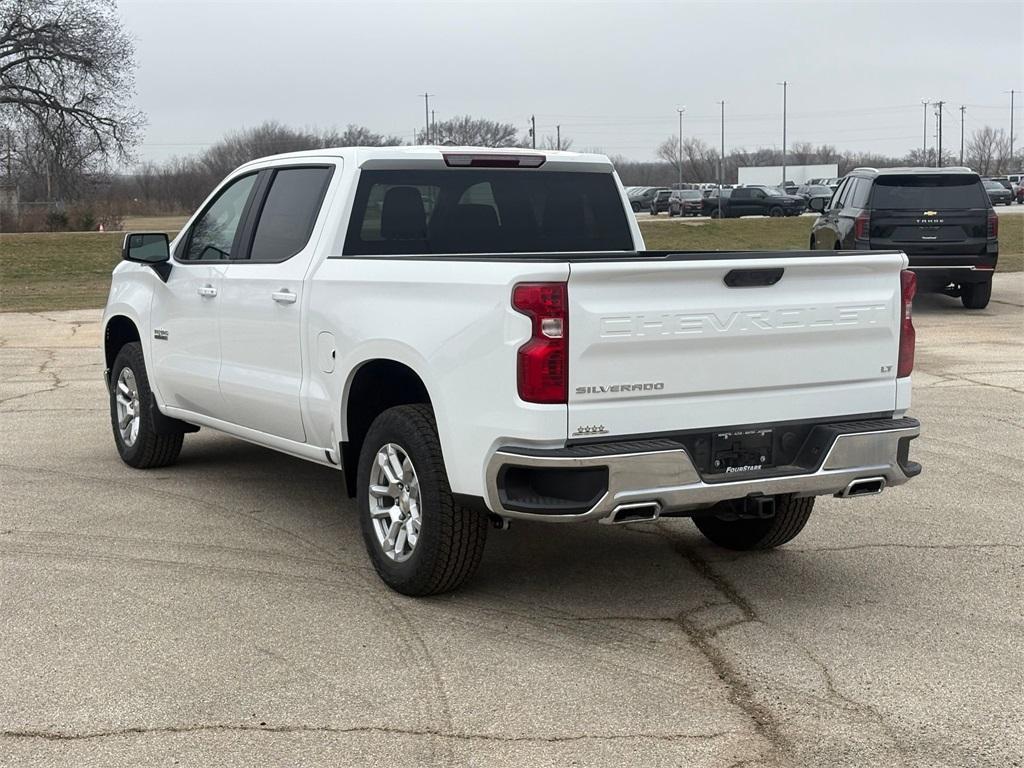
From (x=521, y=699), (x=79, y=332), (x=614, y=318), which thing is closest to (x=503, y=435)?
(x=614, y=318)

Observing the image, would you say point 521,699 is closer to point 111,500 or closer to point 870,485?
point 870,485

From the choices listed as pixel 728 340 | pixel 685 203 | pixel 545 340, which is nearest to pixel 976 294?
pixel 728 340

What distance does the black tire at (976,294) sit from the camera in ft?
59.6

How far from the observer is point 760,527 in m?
6.38

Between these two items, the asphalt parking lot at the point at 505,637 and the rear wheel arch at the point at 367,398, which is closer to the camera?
the asphalt parking lot at the point at 505,637

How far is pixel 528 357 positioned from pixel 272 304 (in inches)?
86.6

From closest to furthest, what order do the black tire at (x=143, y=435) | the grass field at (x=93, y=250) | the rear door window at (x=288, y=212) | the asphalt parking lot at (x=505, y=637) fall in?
the asphalt parking lot at (x=505, y=637)
the rear door window at (x=288, y=212)
the black tire at (x=143, y=435)
the grass field at (x=93, y=250)

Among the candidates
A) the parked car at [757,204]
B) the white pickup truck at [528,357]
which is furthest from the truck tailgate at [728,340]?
the parked car at [757,204]

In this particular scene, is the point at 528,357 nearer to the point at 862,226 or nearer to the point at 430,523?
the point at 430,523

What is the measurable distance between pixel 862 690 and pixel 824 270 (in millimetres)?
1716

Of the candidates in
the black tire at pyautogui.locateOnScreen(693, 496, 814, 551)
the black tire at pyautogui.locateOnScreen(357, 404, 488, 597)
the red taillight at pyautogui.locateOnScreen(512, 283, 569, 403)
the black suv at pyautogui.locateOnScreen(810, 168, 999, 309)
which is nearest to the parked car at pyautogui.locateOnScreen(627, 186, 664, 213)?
the black suv at pyautogui.locateOnScreen(810, 168, 999, 309)

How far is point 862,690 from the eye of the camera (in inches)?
179

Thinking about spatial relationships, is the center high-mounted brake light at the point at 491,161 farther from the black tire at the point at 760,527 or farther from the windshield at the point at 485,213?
the black tire at the point at 760,527

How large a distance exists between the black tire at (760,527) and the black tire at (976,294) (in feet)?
42.2
